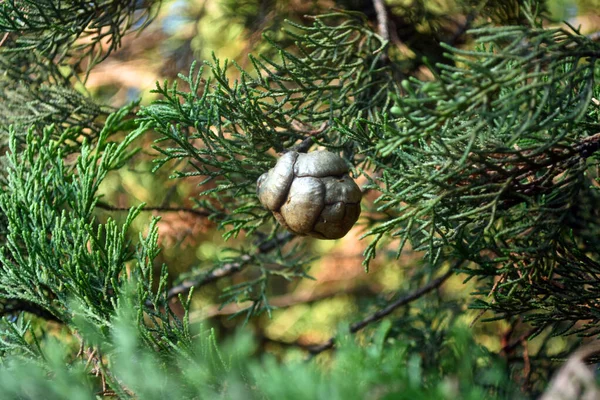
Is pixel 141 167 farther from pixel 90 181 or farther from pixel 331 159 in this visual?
pixel 331 159

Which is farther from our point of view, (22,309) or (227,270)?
(227,270)

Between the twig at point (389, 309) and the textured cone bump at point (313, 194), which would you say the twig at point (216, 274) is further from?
the textured cone bump at point (313, 194)

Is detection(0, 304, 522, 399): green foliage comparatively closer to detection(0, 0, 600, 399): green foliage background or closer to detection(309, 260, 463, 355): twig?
detection(0, 0, 600, 399): green foliage background

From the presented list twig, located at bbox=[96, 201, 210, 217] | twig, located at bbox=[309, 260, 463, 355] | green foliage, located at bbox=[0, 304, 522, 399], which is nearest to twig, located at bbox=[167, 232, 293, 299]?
twig, located at bbox=[96, 201, 210, 217]

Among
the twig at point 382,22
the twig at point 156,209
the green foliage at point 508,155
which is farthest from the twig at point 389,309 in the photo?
the twig at point 382,22

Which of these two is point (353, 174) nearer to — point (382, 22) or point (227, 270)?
point (382, 22)

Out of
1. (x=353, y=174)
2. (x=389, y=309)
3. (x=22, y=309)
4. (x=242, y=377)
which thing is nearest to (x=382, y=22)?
(x=353, y=174)

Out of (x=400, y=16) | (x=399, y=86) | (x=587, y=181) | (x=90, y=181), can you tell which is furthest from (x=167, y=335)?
(x=400, y=16)
